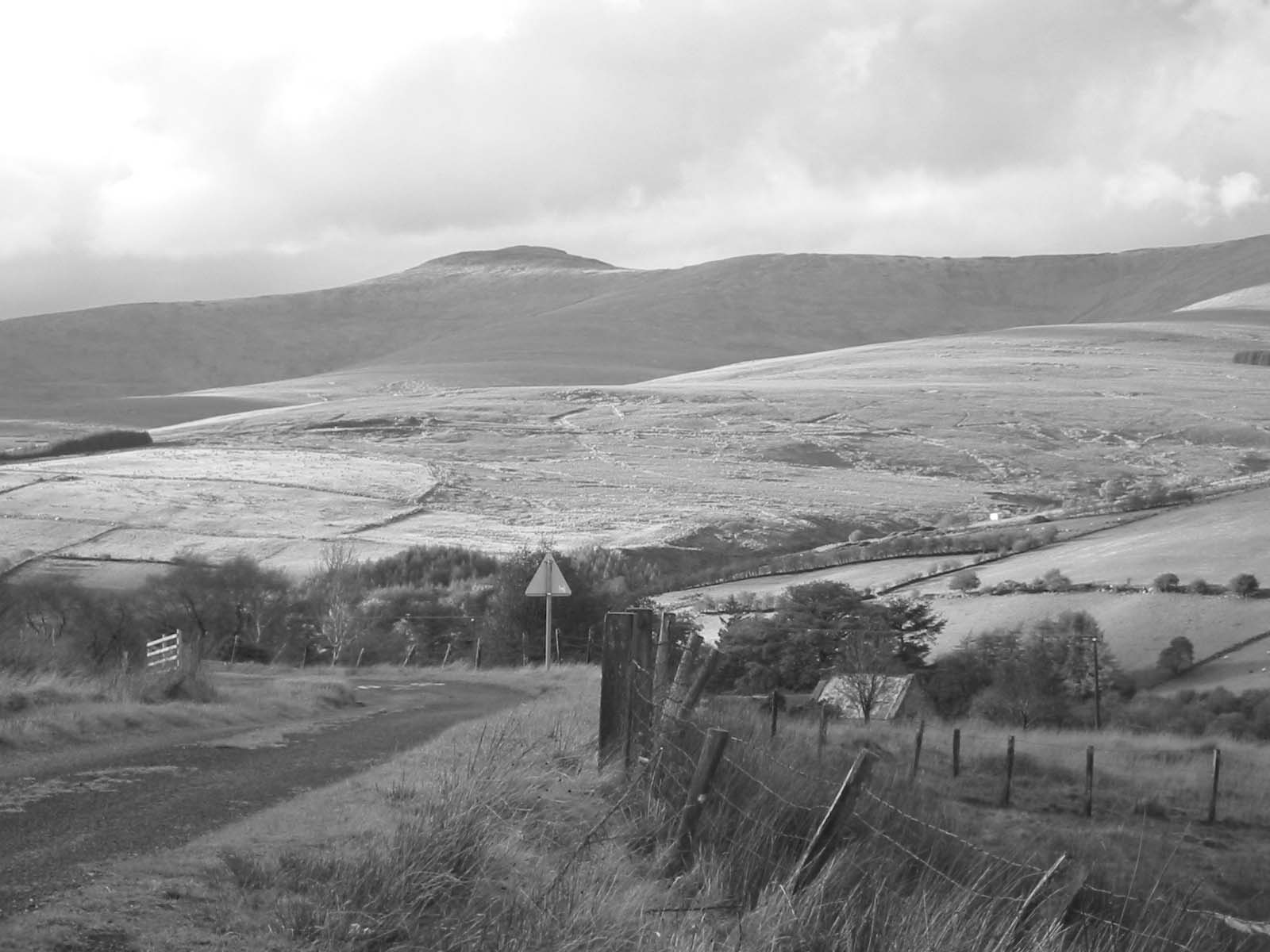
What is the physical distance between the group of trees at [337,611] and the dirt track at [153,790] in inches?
769

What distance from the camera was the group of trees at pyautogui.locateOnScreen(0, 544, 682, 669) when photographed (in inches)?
1657

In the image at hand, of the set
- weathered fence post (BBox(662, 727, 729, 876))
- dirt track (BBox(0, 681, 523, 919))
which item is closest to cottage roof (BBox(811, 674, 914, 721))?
dirt track (BBox(0, 681, 523, 919))

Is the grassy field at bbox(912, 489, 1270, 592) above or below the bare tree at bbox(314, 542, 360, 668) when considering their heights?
above

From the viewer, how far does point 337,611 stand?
48.5 meters

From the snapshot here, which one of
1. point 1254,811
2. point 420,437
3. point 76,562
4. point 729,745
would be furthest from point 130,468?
point 729,745

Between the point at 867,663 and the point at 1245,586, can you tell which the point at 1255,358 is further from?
the point at 867,663

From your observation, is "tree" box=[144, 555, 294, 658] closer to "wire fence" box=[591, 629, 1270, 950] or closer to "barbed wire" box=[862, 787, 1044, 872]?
"wire fence" box=[591, 629, 1270, 950]

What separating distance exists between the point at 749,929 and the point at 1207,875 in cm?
1202

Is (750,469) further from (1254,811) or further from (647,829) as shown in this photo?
(647,829)

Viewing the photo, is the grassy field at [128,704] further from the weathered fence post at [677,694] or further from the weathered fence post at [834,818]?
the weathered fence post at [834,818]

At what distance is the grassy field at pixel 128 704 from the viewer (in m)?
14.1

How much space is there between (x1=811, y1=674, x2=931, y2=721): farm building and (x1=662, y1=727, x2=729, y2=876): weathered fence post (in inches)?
953

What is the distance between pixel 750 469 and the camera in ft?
302

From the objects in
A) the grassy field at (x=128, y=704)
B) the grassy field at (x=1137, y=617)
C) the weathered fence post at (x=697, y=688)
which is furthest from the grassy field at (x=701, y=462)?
the weathered fence post at (x=697, y=688)
